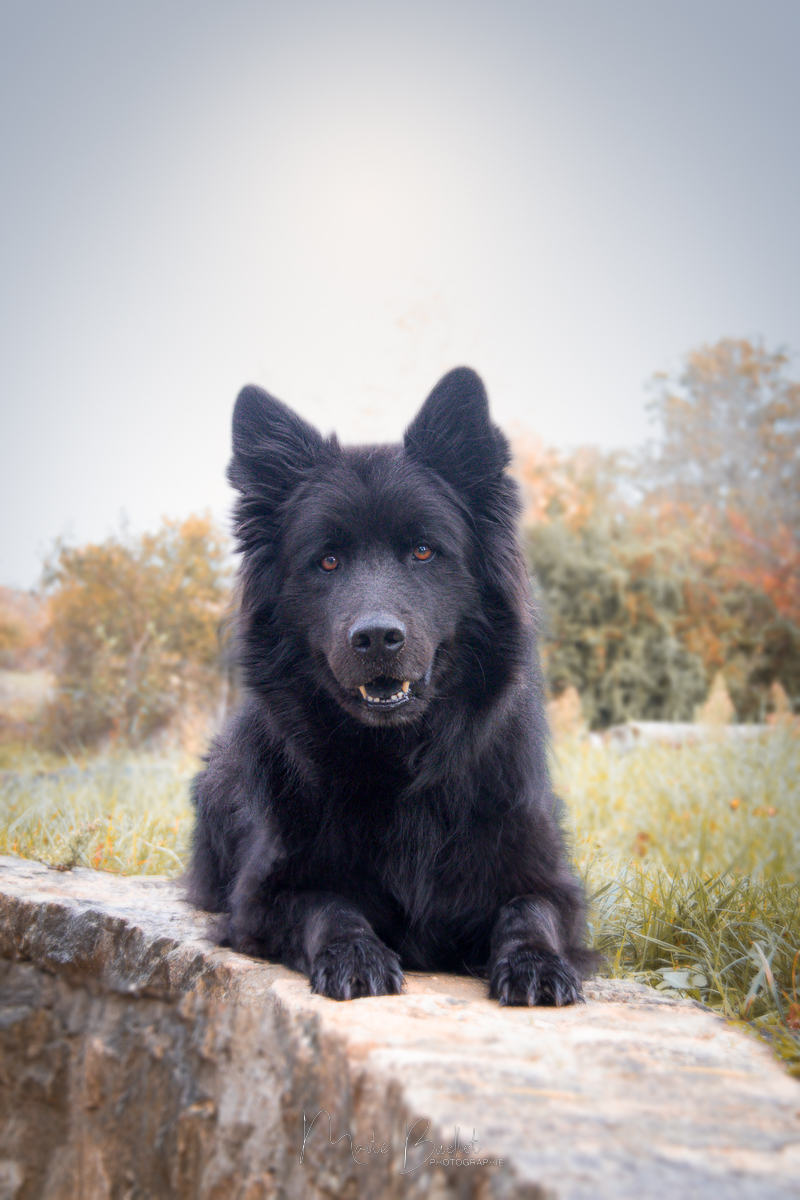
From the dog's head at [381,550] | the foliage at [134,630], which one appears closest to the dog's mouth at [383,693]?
the dog's head at [381,550]

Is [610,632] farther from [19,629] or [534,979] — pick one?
[534,979]

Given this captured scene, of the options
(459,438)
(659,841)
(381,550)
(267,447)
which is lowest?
(659,841)

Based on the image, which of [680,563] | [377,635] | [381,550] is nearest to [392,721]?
[377,635]

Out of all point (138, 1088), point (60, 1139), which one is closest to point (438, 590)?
point (138, 1088)

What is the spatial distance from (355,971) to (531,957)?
1.61ft

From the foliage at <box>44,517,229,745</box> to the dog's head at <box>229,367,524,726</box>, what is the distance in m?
5.09

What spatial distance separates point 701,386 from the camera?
1616 centimetres

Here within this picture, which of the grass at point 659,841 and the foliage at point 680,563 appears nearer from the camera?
the grass at point 659,841

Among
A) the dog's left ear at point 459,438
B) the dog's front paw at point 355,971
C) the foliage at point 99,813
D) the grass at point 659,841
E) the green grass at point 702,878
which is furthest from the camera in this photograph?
the foliage at point 99,813

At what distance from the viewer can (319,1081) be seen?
1779mm

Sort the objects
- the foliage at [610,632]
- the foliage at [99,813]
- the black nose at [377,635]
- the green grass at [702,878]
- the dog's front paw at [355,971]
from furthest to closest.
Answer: the foliage at [610,632]
the foliage at [99,813]
the green grass at [702,878]
the black nose at [377,635]
the dog's front paw at [355,971]

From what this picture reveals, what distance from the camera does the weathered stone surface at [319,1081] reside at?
1271mm

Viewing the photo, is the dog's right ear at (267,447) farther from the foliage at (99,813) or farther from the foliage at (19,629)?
the foliage at (19,629)

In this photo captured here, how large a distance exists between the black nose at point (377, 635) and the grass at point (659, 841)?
4.69ft
